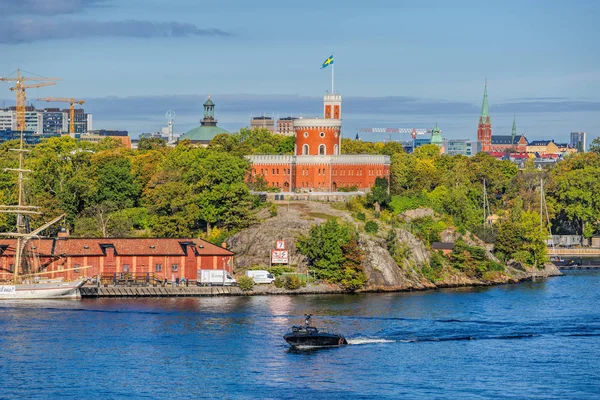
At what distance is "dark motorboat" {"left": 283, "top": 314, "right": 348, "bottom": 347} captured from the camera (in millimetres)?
76875

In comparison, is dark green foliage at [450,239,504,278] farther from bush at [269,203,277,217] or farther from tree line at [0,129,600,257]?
bush at [269,203,277,217]

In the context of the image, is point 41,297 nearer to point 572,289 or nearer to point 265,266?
point 265,266

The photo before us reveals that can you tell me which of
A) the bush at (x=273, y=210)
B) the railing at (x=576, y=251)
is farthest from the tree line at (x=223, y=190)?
the railing at (x=576, y=251)

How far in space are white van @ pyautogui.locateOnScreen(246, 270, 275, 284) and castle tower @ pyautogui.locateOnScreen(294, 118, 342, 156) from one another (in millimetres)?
32663

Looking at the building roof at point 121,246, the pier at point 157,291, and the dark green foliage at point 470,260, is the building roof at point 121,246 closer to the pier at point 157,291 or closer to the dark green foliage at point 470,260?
the pier at point 157,291

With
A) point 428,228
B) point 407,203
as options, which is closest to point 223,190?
point 428,228

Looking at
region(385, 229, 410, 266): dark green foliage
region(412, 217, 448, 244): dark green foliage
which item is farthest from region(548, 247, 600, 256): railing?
region(385, 229, 410, 266): dark green foliage

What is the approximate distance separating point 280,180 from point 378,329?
53.8 metres

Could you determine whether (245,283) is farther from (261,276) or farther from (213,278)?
(213,278)

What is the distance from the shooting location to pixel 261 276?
104188 mm

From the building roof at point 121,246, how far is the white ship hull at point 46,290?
5169mm

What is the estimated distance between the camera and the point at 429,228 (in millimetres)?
123562

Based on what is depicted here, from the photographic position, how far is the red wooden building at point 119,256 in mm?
102562

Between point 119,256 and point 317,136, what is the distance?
37374mm
